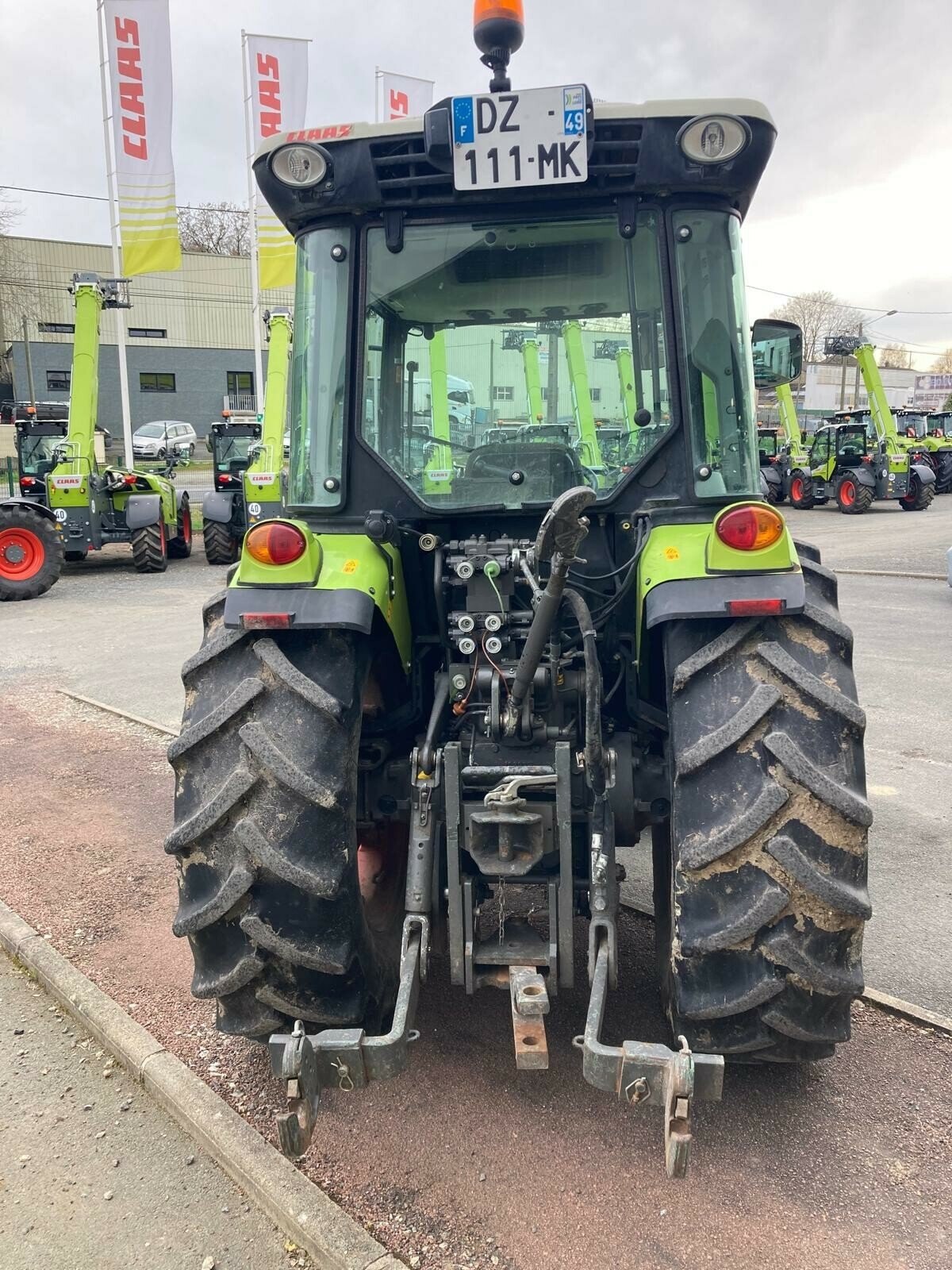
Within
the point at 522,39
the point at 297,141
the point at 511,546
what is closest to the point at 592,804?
the point at 511,546

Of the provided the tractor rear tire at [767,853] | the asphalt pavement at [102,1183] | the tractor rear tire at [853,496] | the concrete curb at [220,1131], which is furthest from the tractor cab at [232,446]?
the tractor rear tire at [767,853]

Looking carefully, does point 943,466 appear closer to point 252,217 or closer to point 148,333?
point 252,217

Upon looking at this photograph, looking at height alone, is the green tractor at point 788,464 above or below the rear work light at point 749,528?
above

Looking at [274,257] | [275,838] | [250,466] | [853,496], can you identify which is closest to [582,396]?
[275,838]

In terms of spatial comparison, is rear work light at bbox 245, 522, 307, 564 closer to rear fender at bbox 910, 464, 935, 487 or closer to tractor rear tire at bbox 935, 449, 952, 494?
rear fender at bbox 910, 464, 935, 487

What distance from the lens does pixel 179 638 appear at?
1018cm

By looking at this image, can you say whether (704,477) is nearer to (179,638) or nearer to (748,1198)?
(748,1198)

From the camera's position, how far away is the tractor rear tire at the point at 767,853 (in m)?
2.28

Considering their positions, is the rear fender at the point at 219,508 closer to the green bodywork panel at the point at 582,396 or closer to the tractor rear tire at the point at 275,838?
the green bodywork panel at the point at 582,396

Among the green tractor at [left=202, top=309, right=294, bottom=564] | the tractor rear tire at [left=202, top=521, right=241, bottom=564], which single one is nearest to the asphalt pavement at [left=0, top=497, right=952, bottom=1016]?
the tractor rear tire at [left=202, top=521, right=241, bottom=564]

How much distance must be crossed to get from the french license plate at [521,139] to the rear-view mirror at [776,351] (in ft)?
3.24

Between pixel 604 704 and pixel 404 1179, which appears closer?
pixel 404 1179

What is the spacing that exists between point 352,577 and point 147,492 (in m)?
13.7

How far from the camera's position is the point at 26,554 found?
13.1 meters
